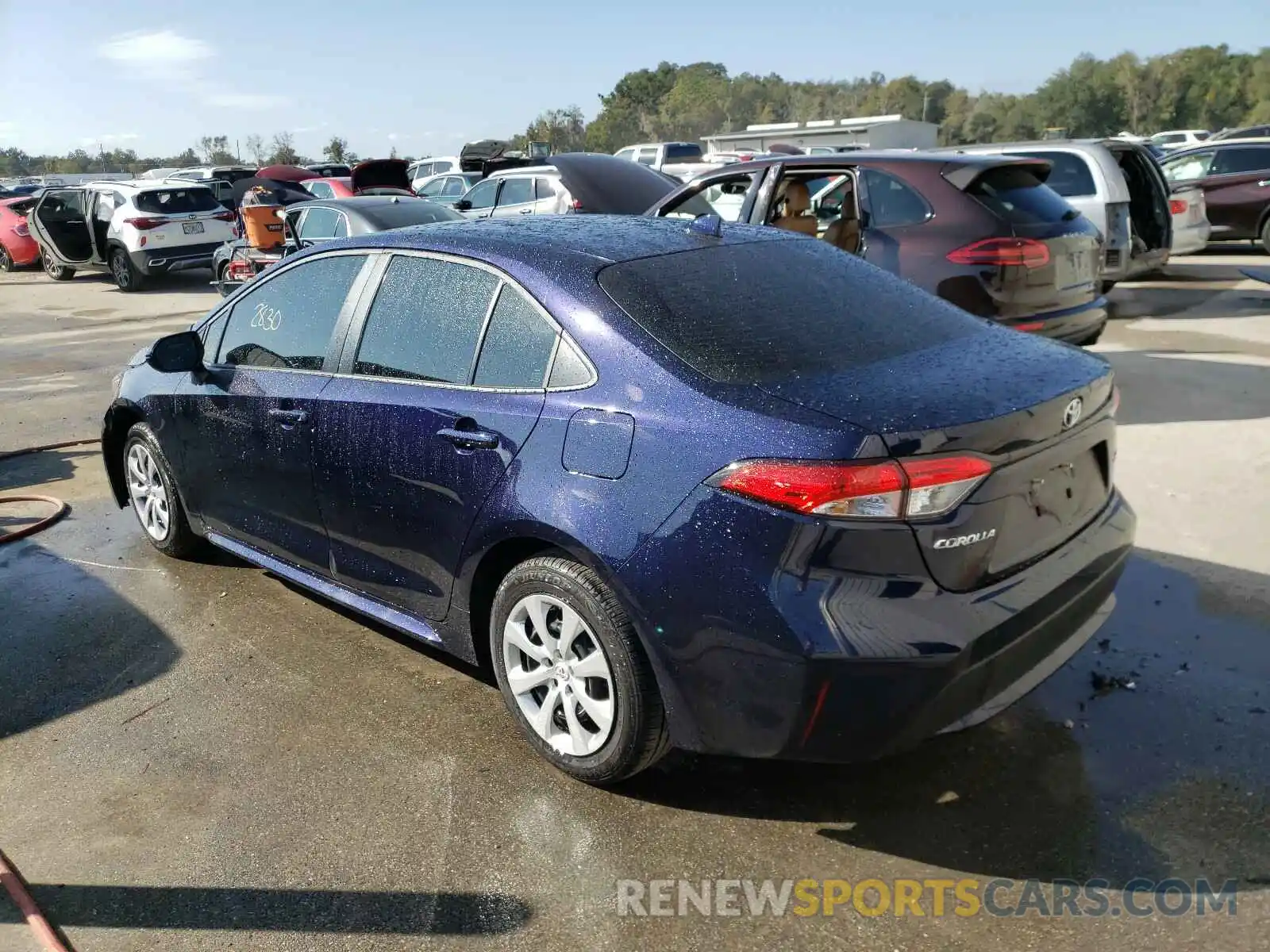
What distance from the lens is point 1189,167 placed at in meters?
14.6

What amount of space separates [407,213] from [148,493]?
20.9 ft

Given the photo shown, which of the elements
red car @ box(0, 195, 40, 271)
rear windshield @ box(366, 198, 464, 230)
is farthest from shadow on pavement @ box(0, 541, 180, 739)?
red car @ box(0, 195, 40, 271)

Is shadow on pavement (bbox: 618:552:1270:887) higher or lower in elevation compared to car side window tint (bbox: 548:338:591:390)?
lower

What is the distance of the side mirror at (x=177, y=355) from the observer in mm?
4402

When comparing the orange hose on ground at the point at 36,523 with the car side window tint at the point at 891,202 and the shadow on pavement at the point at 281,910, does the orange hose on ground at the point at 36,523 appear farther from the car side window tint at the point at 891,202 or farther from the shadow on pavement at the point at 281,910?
the car side window tint at the point at 891,202

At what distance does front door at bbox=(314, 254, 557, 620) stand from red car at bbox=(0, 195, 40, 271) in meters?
20.0

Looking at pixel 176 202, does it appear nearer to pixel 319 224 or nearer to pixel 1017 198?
pixel 319 224

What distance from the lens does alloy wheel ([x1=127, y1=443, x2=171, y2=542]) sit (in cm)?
502

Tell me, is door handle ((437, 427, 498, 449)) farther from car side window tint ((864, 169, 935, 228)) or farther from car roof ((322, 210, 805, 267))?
car side window tint ((864, 169, 935, 228))

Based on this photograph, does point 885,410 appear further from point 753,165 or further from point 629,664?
point 753,165

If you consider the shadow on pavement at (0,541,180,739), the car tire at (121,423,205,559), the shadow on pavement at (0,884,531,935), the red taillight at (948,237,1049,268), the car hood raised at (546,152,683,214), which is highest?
the car hood raised at (546,152,683,214)

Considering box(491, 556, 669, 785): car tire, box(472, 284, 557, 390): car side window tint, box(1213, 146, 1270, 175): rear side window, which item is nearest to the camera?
box(491, 556, 669, 785): car tire

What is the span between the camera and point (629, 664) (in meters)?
2.82

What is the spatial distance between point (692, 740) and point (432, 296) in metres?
1.79
